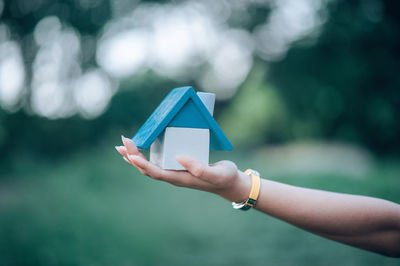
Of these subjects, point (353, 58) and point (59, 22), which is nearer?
point (59, 22)

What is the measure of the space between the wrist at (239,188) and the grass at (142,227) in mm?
3104

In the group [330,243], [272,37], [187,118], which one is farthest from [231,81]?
[187,118]

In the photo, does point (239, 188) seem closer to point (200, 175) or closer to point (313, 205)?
point (200, 175)

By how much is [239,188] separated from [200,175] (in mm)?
275

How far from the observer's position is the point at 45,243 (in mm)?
4828

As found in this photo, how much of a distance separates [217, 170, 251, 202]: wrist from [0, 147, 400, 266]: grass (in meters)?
3.10

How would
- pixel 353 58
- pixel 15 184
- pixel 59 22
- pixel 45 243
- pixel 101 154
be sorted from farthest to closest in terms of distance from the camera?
1. pixel 353 58
2. pixel 101 154
3. pixel 59 22
4. pixel 15 184
5. pixel 45 243

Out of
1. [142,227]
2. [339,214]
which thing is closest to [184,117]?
[339,214]

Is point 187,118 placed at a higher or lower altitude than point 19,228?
higher

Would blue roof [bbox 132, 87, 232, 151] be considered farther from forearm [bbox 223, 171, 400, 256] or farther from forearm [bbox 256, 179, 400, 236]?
forearm [bbox 256, 179, 400, 236]

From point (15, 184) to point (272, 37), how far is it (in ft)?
42.9

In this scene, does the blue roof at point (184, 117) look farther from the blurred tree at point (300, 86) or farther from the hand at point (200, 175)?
the blurred tree at point (300, 86)

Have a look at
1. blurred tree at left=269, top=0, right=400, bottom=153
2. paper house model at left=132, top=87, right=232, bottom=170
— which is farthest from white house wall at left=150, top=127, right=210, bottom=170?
blurred tree at left=269, top=0, right=400, bottom=153

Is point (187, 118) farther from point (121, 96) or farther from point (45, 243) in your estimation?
point (121, 96)
